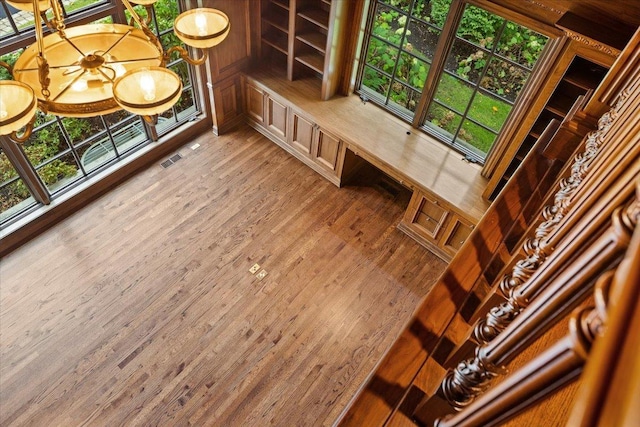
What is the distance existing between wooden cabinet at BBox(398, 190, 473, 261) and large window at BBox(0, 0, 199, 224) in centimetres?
328

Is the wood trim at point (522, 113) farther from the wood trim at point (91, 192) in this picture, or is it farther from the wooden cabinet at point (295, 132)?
the wood trim at point (91, 192)

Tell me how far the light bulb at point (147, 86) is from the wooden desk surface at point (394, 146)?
3281mm

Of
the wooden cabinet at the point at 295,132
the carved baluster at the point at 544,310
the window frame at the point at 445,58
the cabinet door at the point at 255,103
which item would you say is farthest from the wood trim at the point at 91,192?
the carved baluster at the point at 544,310

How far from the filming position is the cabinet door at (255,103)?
5.76 m

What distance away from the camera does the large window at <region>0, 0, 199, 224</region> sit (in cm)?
395

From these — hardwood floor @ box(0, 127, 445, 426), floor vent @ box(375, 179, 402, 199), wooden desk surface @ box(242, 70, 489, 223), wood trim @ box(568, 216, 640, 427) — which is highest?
wood trim @ box(568, 216, 640, 427)

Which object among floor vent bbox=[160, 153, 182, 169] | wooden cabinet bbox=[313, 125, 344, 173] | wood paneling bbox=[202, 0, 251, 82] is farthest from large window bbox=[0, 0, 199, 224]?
wooden cabinet bbox=[313, 125, 344, 173]

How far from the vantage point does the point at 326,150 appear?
5418mm

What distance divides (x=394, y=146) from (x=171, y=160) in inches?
113

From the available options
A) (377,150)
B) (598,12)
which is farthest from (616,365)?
(377,150)

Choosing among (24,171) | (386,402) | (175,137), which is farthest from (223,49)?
(386,402)

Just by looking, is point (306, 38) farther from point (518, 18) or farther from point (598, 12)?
point (598, 12)

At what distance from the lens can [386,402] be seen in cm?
157

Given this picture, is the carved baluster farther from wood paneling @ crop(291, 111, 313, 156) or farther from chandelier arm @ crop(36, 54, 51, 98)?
wood paneling @ crop(291, 111, 313, 156)
